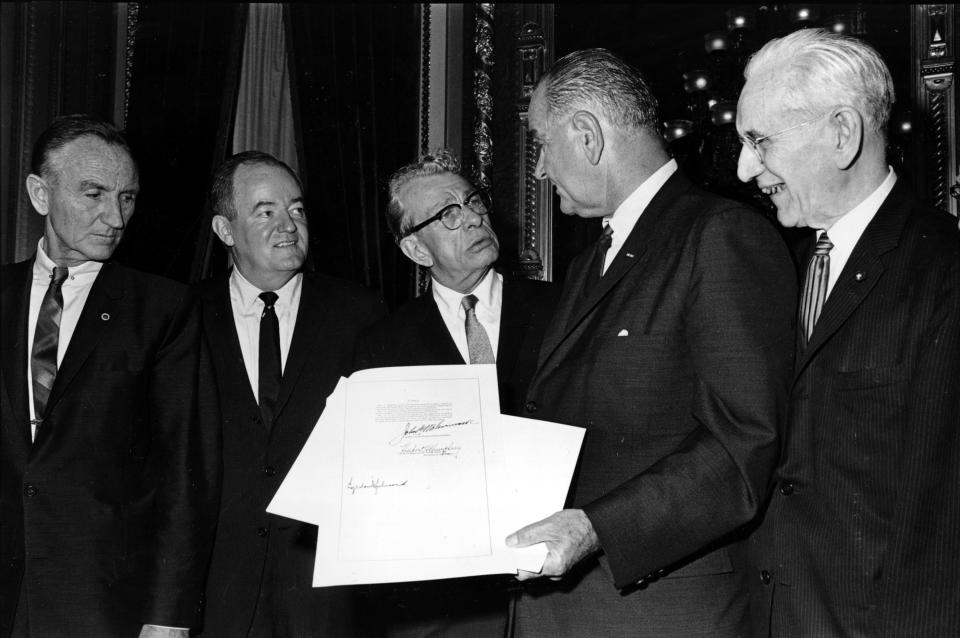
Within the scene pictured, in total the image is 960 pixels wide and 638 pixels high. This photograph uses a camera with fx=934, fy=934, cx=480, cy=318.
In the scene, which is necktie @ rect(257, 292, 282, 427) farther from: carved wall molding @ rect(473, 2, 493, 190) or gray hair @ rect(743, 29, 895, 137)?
carved wall molding @ rect(473, 2, 493, 190)

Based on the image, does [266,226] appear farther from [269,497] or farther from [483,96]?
[483,96]

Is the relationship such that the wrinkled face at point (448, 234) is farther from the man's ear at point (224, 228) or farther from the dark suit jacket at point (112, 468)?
the dark suit jacket at point (112, 468)

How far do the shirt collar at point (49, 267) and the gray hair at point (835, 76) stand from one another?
1.83 meters

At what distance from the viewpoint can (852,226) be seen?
1.91 meters

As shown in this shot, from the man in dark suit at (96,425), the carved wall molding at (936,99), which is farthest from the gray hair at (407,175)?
the carved wall molding at (936,99)

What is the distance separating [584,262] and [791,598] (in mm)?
873

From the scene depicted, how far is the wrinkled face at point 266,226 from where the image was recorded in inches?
120

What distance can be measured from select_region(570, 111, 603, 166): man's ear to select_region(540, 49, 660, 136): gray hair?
0.08 feet

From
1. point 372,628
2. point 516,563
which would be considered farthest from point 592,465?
point 372,628

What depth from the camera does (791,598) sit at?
1.80 meters

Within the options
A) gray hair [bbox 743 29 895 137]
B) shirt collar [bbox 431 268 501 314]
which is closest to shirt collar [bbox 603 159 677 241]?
gray hair [bbox 743 29 895 137]

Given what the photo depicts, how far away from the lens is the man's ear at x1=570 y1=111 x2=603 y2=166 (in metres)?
2.05

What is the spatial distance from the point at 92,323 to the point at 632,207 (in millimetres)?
1418

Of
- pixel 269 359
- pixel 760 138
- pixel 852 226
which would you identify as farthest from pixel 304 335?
pixel 852 226
